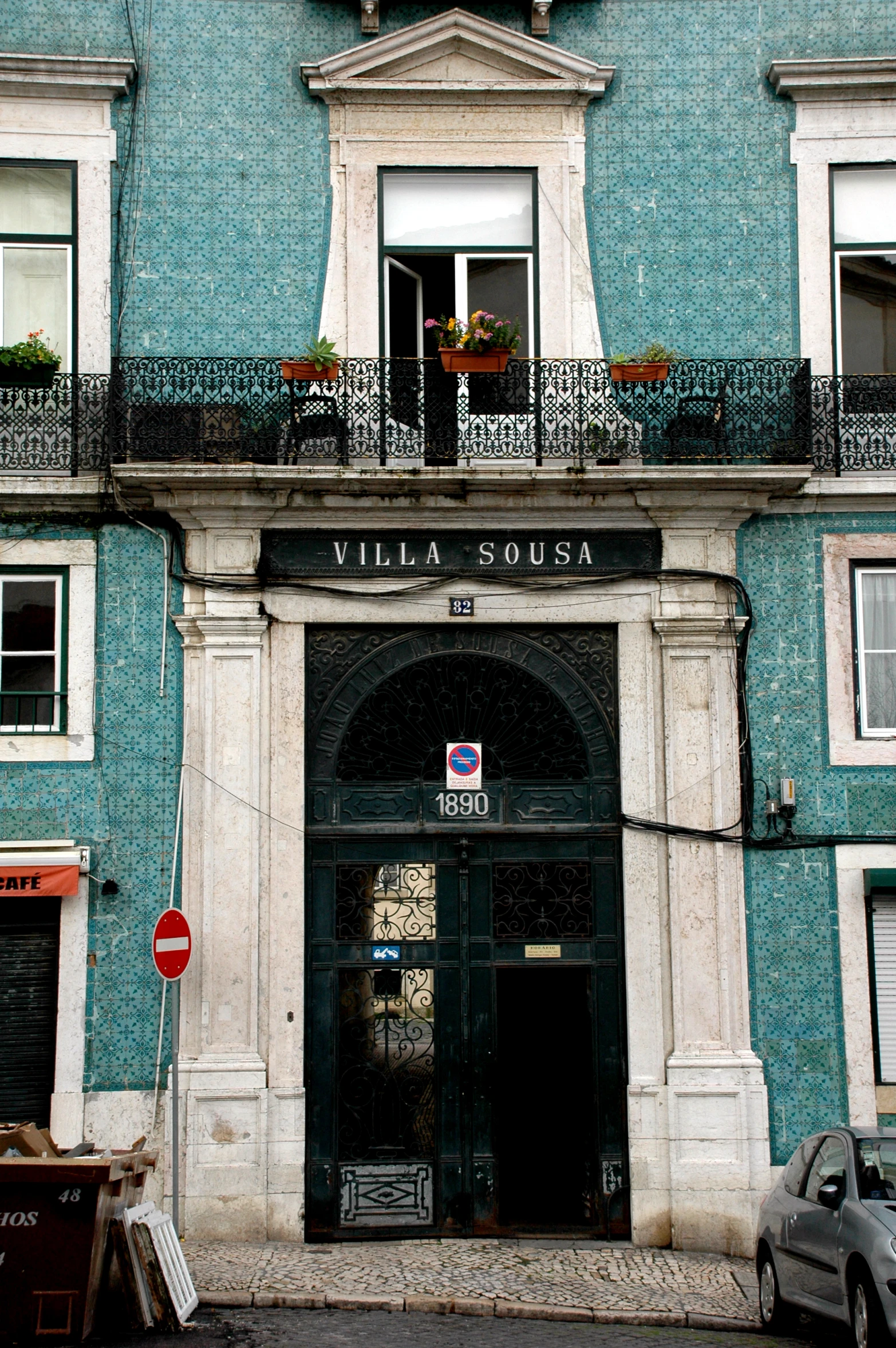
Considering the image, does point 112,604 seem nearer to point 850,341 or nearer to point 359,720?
point 359,720

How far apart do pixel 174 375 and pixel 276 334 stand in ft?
3.30

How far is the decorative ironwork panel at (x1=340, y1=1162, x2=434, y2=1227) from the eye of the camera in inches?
482

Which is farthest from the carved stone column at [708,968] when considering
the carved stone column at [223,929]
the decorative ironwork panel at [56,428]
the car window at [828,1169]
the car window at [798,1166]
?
the decorative ironwork panel at [56,428]

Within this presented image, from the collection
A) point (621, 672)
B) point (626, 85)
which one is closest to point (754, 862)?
point (621, 672)

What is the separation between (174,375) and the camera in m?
13.0

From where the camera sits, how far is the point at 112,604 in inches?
504

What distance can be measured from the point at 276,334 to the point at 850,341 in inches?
209

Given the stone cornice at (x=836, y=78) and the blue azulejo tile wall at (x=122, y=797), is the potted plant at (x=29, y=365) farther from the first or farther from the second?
the stone cornice at (x=836, y=78)

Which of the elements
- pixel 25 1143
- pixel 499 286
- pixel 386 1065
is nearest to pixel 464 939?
pixel 386 1065

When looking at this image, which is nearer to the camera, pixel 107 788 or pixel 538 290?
pixel 107 788

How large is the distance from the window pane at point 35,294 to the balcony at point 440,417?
2.39 feet

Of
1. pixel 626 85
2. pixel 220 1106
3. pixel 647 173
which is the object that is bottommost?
pixel 220 1106

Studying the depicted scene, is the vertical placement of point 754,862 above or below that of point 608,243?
below

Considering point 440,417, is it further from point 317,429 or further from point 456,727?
point 456,727
